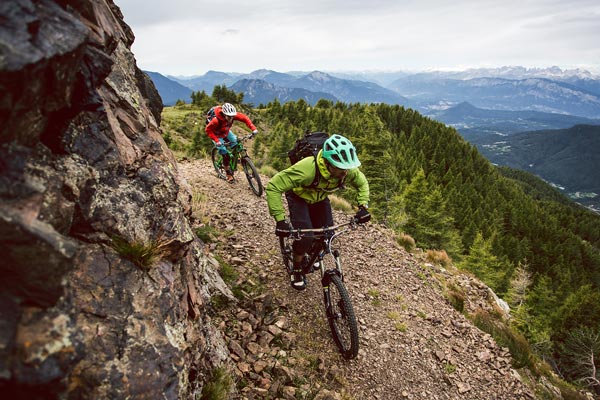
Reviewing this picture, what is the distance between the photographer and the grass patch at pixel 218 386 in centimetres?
424

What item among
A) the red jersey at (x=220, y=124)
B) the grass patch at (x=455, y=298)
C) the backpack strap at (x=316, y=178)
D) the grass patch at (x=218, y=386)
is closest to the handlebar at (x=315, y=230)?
the backpack strap at (x=316, y=178)

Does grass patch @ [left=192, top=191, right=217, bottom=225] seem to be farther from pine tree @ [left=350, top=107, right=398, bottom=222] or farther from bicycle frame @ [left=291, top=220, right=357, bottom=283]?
pine tree @ [left=350, top=107, right=398, bottom=222]

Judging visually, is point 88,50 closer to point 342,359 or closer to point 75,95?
point 75,95

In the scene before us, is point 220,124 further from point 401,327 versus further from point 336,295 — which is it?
point 401,327

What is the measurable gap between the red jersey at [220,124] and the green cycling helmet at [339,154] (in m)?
6.01

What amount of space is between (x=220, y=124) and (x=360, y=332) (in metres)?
8.33

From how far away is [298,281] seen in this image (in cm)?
759

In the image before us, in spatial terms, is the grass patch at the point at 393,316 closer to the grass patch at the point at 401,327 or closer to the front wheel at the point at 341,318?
the grass patch at the point at 401,327

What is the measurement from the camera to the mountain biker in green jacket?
575cm

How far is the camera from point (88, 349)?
9.45 ft

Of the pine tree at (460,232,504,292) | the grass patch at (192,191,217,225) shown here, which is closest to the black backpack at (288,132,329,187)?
the grass patch at (192,191,217,225)

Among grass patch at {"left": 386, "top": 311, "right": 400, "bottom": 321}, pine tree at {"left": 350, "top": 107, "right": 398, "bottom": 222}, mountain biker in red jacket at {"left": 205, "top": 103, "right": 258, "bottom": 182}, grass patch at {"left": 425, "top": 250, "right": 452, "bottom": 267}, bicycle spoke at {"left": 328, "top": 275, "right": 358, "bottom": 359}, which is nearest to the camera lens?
bicycle spoke at {"left": 328, "top": 275, "right": 358, "bottom": 359}

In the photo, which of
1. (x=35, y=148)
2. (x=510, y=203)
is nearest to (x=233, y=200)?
(x=35, y=148)

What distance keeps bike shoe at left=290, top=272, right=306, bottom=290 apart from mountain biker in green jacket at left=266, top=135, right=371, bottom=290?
1.90ft
